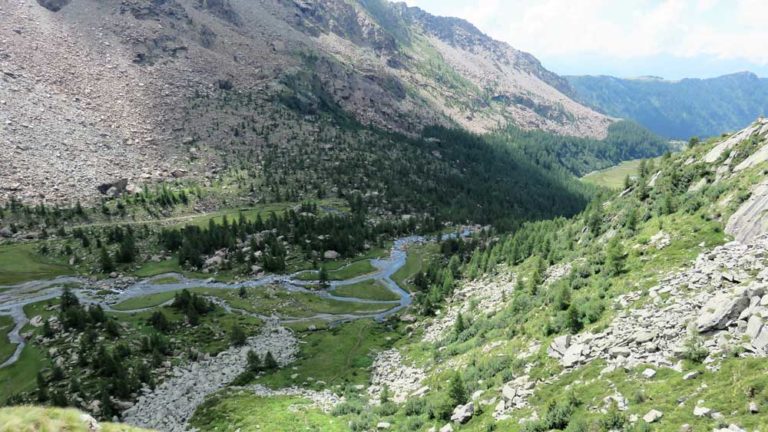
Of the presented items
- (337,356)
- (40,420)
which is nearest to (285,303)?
(337,356)

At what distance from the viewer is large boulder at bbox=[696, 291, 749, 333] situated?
29.8m

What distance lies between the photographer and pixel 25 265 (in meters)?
114

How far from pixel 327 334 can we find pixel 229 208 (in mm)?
100567

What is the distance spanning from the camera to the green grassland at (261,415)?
2089 inches

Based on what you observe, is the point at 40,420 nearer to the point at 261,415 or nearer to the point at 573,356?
the point at 573,356

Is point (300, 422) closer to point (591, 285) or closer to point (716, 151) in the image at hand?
point (591, 285)

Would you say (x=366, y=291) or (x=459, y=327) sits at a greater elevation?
(x=459, y=327)

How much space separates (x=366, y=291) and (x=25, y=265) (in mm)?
86864

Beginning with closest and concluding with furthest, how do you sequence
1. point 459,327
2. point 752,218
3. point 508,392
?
point 508,392, point 752,218, point 459,327

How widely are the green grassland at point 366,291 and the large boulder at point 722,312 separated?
91.6m

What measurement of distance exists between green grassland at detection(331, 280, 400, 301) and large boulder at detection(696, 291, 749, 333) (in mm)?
91584

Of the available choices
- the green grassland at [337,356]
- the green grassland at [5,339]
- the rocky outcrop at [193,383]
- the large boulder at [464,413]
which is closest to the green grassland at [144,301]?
the green grassland at [5,339]

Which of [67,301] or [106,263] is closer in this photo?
[67,301]

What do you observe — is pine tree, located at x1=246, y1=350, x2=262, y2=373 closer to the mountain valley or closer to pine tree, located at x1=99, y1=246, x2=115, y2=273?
the mountain valley
